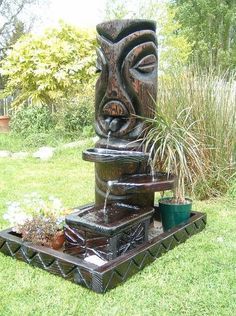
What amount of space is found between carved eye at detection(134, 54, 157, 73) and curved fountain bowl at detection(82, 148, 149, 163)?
662 mm

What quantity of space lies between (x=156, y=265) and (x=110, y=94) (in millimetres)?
1355

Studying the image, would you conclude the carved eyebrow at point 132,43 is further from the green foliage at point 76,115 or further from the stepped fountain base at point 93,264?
the green foliage at point 76,115

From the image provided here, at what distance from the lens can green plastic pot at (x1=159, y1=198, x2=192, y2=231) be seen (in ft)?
11.0

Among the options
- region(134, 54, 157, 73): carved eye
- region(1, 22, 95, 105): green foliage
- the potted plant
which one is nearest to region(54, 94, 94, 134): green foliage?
region(1, 22, 95, 105): green foliage

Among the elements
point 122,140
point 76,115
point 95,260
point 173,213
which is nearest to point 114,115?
point 122,140

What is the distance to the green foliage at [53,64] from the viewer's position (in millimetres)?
8750

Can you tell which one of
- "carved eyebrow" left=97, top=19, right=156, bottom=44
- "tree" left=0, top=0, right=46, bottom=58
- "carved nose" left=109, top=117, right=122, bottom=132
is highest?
"tree" left=0, top=0, right=46, bottom=58

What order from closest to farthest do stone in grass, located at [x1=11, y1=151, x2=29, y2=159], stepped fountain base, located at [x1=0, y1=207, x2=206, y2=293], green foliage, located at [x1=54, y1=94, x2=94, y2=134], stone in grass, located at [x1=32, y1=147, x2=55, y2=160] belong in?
stepped fountain base, located at [x1=0, y1=207, x2=206, y2=293]
stone in grass, located at [x1=32, y1=147, x2=55, y2=160]
stone in grass, located at [x1=11, y1=151, x2=29, y2=159]
green foliage, located at [x1=54, y1=94, x2=94, y2=134]

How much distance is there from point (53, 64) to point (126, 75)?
5946mm

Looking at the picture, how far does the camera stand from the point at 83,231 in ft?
9.43

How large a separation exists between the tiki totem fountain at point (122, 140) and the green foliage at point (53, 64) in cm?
565

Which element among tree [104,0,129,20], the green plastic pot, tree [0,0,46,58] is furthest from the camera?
tree [0,0,46,58]

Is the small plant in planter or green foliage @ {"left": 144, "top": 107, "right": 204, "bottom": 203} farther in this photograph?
green foliage @ {"left": 144, "top": 107, "right": 204, "bottom": 203}

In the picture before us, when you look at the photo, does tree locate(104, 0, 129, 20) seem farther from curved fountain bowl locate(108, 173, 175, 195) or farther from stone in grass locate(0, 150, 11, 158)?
curved fountain bowl locate(108, 173, 175, 195)
